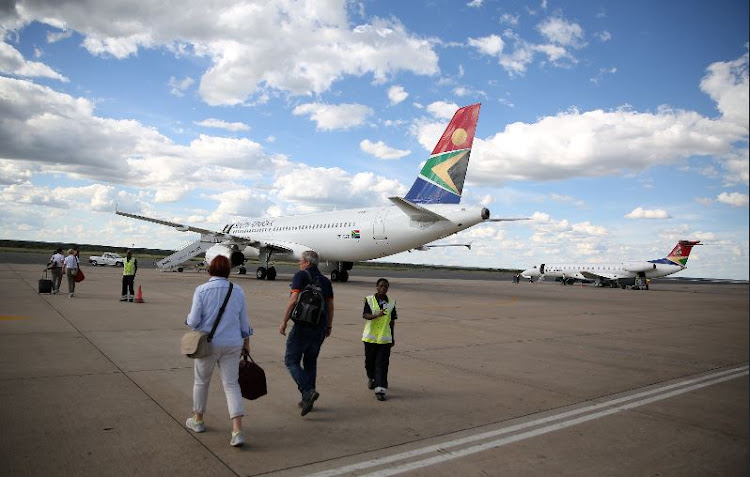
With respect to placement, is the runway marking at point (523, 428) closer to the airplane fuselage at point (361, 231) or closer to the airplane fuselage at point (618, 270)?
the airplane fuselage at point (361, 231)

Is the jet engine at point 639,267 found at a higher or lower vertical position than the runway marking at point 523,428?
higher

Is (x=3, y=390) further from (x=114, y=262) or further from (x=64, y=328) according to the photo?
(x=114, y=262)

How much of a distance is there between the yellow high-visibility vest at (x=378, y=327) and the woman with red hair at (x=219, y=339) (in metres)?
1.97

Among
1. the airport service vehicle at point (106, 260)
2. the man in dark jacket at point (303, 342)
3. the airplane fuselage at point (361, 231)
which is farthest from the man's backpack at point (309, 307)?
the airport service vehicle at point (106, 260)

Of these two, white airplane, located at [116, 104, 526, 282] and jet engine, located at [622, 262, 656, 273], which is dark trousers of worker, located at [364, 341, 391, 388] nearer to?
white airplane, located at [116, 104, 526, 282]

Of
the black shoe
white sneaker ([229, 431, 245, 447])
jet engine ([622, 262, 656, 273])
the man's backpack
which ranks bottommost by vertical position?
white sneaker ([229, 431, 245, 447])

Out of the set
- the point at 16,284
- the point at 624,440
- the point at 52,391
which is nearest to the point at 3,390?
the point at 52,391

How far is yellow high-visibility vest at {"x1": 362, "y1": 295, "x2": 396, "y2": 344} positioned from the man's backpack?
994mm

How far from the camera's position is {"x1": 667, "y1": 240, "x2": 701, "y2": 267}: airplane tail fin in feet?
154

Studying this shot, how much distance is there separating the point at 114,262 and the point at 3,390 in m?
46.9

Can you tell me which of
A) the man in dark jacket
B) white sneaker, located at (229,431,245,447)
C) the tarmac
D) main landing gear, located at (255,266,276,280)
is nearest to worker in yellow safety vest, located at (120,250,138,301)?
the tarmac

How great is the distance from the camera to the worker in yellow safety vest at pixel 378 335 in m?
6.05

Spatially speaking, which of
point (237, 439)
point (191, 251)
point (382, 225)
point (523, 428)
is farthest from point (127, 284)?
point (191, 251)

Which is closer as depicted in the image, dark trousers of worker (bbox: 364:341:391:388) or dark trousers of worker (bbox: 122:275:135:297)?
dark trousers of worker (bbox: 364:341:391:388)
